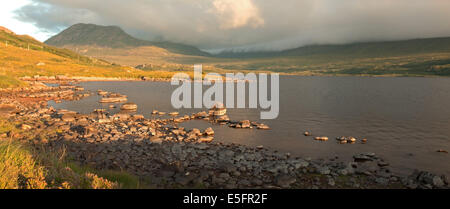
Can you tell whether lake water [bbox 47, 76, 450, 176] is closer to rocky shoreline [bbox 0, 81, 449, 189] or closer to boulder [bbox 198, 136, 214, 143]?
boulder [bbox 198, 136, 214, 143]

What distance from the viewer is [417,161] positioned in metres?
23.4

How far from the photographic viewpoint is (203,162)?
20250 millimetres

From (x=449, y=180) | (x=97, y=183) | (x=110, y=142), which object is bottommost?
(x=449, y=180)

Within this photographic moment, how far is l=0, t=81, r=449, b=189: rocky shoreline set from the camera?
17.2 meters

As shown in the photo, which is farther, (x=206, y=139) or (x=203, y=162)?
(x=206, y=139)

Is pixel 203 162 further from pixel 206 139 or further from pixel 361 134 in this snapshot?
pixel 361 134

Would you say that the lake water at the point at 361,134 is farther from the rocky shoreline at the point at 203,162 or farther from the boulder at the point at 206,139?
the rocky shoreline at the point at 203,162

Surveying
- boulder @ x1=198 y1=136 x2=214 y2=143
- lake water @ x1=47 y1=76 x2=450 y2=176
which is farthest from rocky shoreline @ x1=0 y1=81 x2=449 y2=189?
lake water @ x1=47 y1=76 x2=450 y2=176

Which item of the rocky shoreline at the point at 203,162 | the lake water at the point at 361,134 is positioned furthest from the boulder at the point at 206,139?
the lake water at the point at 361,134

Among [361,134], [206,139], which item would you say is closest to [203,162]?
[206,139]

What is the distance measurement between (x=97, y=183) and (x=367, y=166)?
20352 millimetres

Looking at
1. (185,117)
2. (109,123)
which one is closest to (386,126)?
(185,117)

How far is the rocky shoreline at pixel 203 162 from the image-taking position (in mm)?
17250
